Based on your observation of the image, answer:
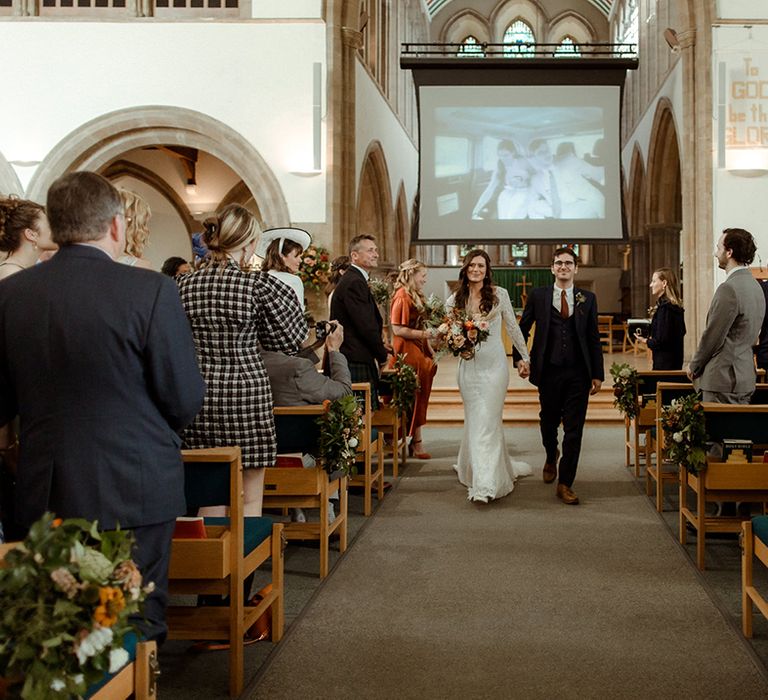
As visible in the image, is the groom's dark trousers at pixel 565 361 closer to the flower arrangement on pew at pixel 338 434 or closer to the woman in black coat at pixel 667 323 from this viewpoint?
the woman in black coat at pixel 667 323

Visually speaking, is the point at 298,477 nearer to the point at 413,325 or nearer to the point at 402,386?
the point at 402,386

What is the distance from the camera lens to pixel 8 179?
10938 mm

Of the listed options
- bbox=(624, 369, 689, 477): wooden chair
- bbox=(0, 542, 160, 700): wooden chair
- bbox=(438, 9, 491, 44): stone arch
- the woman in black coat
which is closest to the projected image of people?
the woman in black coat

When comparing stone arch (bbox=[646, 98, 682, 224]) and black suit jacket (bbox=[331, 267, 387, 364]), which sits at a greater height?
stone arch (bbox=[646, 98, 682, 224])

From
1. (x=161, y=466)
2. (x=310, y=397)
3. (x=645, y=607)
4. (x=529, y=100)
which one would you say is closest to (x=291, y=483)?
(x=310, y=397)

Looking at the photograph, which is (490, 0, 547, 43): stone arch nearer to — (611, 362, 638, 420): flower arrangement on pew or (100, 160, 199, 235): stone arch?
(100, 160, 199, 235): stone arch

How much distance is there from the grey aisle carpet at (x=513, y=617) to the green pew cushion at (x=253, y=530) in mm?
409

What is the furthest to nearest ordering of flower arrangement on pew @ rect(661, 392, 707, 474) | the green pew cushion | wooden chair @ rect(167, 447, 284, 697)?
flower arrangement on pew @ rect(661, 392, 707, 474) < the green pew cushion < wooden chair @ rect(167, 447, 284, 697)

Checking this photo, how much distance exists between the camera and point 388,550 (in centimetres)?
451

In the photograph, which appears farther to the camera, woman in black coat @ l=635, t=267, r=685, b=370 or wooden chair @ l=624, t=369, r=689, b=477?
woman in black coat @ l=635, t=267, r=685, b=370

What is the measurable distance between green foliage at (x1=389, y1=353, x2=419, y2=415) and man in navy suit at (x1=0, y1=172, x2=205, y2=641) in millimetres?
4382

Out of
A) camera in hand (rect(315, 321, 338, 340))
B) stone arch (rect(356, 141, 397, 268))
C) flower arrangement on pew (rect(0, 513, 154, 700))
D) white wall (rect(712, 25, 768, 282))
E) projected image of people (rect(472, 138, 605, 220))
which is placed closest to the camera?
flower arrangement on pew (rect(0, 513, 154, 700))

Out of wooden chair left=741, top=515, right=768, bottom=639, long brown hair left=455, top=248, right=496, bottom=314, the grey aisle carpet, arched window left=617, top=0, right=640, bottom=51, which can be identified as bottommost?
the grey aisle carpet

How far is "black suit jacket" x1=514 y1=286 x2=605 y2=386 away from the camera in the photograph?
5.68 metres
